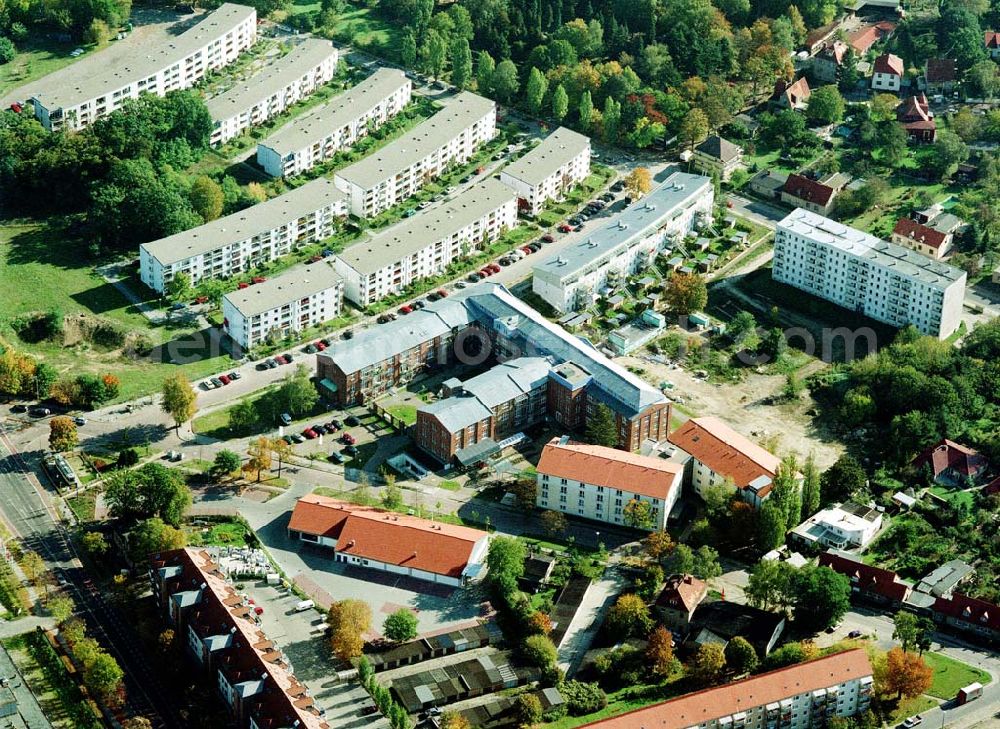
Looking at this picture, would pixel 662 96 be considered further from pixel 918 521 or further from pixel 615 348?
pixel 918 521

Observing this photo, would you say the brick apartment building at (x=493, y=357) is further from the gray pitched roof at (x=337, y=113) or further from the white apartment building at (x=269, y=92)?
the white apartment building at (x=269, y=92)

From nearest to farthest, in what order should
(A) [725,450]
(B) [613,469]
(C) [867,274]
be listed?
1. (B) [613,469]
2. (A) [725,450]
3. (C) [867,274]

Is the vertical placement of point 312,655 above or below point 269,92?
below

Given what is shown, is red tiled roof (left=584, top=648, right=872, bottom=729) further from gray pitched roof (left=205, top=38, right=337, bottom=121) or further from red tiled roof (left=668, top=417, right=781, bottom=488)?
gray pitched roof (left=205, top=38, right=337, bottom=121)

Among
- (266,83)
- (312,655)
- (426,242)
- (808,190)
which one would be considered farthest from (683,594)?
(266,83)

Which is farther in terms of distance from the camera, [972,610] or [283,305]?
[283,305]

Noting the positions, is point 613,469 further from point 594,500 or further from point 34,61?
point 34,61

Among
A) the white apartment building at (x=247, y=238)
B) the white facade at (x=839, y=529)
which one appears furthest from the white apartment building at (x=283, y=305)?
the white facade at (x=839, y=529)
